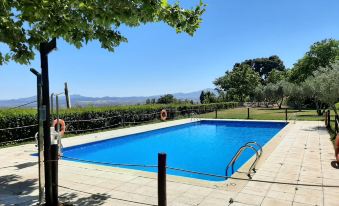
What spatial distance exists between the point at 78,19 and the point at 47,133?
2171mm

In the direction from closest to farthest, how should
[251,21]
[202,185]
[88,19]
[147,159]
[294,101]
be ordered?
1. [88,19]
2. [202,185]
3. [147,159]
4. [251,21]
5. [294,101]

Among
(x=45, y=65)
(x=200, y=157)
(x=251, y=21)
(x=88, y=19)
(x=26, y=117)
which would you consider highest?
(x=251, y=21)

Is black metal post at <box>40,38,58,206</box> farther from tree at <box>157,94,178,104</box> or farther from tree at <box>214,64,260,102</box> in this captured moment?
tree at <box>214,64,260,102</box>

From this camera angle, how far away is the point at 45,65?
17.4ft

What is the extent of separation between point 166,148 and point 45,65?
34.6 feet

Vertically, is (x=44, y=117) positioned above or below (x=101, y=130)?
above

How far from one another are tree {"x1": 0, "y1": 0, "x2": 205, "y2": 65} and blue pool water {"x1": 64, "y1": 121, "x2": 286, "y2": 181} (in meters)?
5.08

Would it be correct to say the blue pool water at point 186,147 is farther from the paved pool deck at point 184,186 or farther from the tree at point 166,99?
the tree at point 166,99

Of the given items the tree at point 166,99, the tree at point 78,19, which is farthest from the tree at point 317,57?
the tree at point 78,19

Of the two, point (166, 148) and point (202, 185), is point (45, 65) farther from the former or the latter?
point (166, 148)

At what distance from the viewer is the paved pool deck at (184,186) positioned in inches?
222

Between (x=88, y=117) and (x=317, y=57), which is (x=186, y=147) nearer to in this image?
(x=88, y=117)

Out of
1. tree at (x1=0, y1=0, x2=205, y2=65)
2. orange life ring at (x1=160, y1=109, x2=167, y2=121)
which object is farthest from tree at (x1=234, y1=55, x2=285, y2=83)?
tree at (x1=0, y1=0, x2=205, y2=65)

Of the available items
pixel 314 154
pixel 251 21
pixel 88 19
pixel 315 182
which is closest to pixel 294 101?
pixel 251 21
